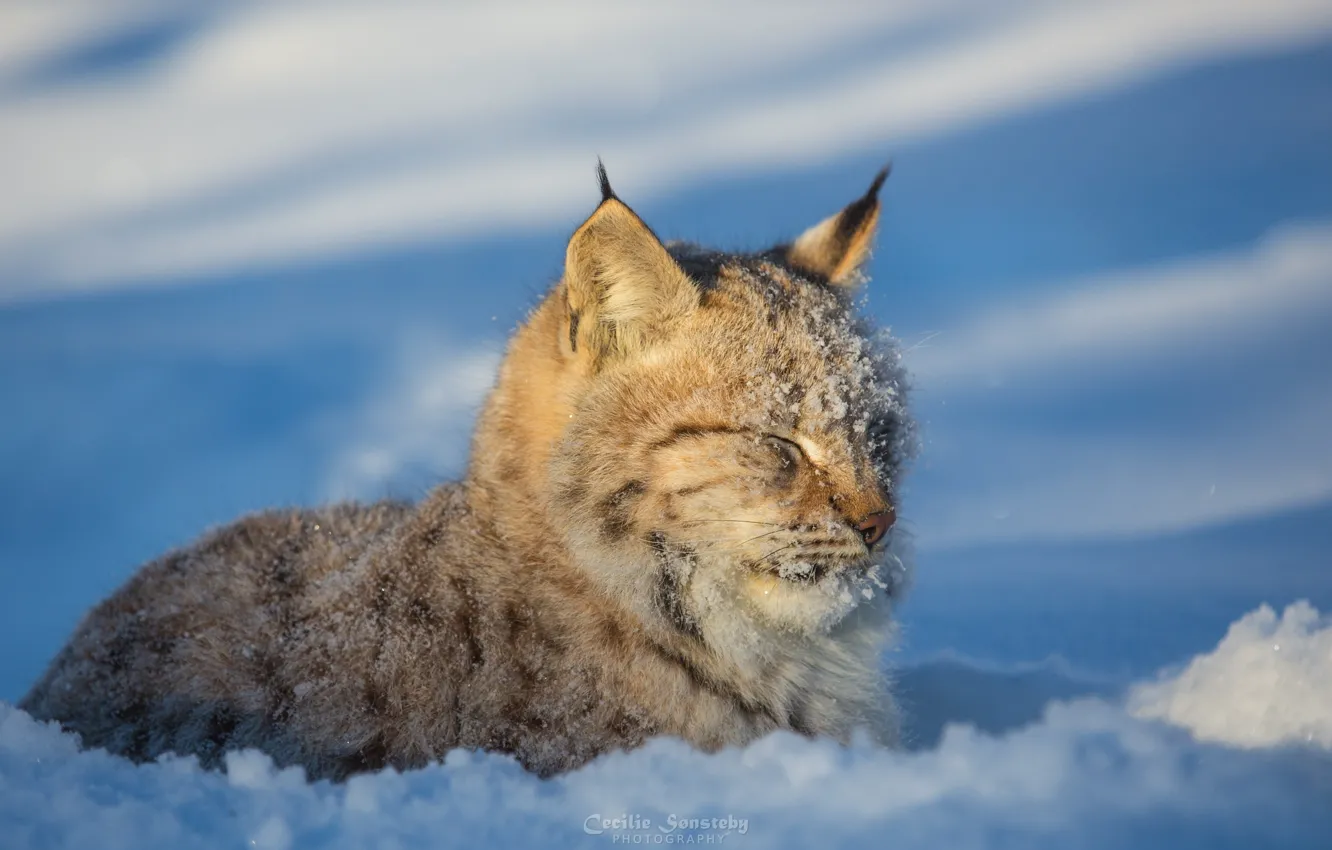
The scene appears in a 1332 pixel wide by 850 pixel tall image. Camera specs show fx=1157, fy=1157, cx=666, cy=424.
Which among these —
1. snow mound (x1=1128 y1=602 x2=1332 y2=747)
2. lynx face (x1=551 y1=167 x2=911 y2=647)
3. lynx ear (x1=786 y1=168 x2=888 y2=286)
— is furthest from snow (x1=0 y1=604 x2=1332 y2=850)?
lynx ear (x1=786 y1=168 x2=888 y2=286)

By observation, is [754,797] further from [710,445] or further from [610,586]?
[710,445]

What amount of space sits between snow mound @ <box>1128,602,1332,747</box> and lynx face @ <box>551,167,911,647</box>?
1129 millimetres

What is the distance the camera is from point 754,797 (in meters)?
2.78

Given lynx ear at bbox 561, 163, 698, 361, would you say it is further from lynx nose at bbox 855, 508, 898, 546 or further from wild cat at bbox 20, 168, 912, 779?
lynx nose at bbox 855, 508, 898, 546

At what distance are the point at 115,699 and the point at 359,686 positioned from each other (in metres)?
0.91

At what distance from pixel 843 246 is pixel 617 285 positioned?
1.17m

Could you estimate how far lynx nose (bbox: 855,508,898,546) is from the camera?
3488mm

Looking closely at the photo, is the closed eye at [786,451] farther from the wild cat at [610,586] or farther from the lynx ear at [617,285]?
the lynx ear at [617,285]

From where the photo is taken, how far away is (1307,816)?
251 cm

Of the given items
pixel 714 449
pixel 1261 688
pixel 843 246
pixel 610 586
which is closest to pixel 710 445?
pixel 714 449

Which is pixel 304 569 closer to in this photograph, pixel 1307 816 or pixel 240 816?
pixel 240 816

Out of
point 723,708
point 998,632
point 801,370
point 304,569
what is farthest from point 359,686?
point 998,632

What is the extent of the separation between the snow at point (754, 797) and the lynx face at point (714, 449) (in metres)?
0.55

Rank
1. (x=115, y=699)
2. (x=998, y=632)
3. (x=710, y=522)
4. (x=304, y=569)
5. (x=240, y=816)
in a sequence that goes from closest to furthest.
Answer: (x=240, y=816) < (x=710, y=522) < (x=115, y=699) < (x=304, y=569) < (x=998, y=632)
